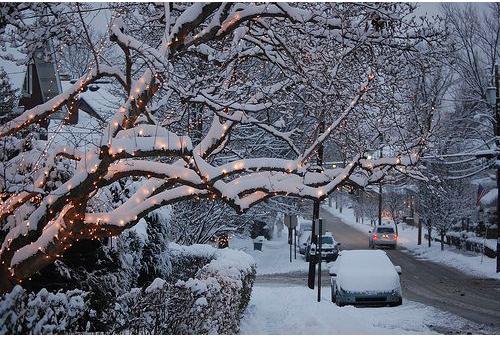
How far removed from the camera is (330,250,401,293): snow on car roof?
634 inches

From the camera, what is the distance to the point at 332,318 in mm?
12227

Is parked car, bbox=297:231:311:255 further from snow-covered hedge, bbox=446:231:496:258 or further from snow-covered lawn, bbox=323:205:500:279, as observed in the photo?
snow-covered hedge, bbox=446:231:496:258

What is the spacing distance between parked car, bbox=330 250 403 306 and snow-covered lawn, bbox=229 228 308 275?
14.6 metres

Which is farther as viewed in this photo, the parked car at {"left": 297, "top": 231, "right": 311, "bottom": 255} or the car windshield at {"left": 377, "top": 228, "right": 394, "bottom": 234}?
the car windshield at {"left": 377, "top": 228, "right": 394, "bottom": 234}

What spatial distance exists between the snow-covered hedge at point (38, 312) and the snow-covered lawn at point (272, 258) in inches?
960

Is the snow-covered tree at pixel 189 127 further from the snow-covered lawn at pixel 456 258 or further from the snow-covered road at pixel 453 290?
the snow-covered lawn at pixel 456 258

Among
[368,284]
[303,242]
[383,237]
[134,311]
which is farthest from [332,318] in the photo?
[383,237]

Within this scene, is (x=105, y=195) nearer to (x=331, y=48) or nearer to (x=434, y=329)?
(x=331, y=48)

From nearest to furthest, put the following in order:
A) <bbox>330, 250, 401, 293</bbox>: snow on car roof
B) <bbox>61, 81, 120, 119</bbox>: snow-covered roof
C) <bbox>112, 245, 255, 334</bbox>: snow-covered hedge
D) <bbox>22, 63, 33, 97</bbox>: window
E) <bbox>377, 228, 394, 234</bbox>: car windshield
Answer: <bbox>112, 245, 255, 334</bbox>: snow-covered hedge, <bbox>330, 250, 401, 293</bbox>: snow on car roof, <bbox>22, 63, 33, 97</bbox>: window, <bbox>61, 81, 120, 119</bbox>: snow-covered roof, <bbox>377, 228, 394, 234</bbox>: car windshield

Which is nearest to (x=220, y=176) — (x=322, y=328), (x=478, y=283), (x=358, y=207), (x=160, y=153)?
(x=160, y=153)

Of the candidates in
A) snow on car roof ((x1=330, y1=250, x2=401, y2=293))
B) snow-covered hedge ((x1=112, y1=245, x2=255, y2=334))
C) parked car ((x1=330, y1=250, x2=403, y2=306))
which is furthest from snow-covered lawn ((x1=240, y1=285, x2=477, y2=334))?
snow-covered hedge ((x1=112, y1=245, x2=255, y2=334))

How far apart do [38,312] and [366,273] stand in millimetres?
10924

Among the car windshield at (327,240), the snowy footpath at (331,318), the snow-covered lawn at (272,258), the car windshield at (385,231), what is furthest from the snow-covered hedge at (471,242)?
the snowy footpath at (331,318)

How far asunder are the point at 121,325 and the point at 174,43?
3580 millimetres
